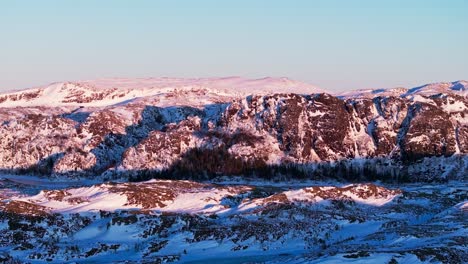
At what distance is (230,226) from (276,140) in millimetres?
68695

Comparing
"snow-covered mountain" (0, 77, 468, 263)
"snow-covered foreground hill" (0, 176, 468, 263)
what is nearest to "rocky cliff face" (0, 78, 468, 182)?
"snow-covered mountain" (0, 77, 468, 263)

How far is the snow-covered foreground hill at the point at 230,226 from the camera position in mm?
56688

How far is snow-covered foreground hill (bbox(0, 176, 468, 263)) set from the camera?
2232 inches

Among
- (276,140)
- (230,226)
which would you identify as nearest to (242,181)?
(276,140)

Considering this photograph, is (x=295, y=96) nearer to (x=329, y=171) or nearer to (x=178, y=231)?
(x=329, y=171)

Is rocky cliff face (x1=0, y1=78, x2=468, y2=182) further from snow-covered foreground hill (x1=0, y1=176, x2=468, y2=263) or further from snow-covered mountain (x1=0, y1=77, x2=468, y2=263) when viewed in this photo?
snow-covered foreground hill (x1=0, y1=176, x2=468, y2=263)

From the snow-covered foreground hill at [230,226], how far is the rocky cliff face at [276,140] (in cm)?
3519

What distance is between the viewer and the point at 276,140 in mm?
136500

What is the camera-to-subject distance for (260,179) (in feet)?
417

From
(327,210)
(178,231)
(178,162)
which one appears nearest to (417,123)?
(178,162)

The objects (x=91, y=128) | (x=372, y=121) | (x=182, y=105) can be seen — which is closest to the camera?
(x=372, y=121)

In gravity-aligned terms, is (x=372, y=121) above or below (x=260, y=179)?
above

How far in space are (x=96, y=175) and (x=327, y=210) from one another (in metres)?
69.8

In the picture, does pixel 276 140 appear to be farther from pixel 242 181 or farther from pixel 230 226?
pixel 230 226
